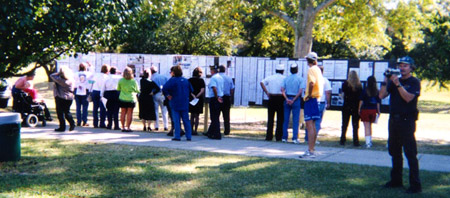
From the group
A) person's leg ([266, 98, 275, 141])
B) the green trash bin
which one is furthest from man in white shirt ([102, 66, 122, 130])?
the green trash bin

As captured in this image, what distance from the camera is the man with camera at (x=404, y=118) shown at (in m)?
7.04

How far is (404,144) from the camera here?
23.4ft

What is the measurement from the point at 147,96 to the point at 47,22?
553 cm

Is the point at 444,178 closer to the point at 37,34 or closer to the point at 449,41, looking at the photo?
the point at 37,34

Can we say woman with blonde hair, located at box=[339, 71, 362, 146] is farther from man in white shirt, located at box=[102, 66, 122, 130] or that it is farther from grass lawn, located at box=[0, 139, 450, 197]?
man in white shirt, located at box=[102, 66, 122, 130]

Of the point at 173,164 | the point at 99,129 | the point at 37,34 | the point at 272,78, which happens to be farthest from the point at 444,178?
the point at 99,129

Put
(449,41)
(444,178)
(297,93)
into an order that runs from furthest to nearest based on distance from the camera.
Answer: (449,41) < (297,93) < (444,178)

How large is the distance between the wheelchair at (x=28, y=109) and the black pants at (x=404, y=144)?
10.3 m

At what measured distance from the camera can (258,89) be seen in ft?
47.4

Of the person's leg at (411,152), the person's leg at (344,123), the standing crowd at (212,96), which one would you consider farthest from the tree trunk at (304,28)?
the person's leg at (411,152)

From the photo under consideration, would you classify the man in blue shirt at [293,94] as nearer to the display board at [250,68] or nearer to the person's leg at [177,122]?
the display board at [250,68]

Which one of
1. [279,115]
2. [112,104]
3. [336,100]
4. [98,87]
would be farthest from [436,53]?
[98,87]

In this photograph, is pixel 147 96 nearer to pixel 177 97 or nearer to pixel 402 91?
pixel 177 97

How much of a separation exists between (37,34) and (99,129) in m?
5.49
